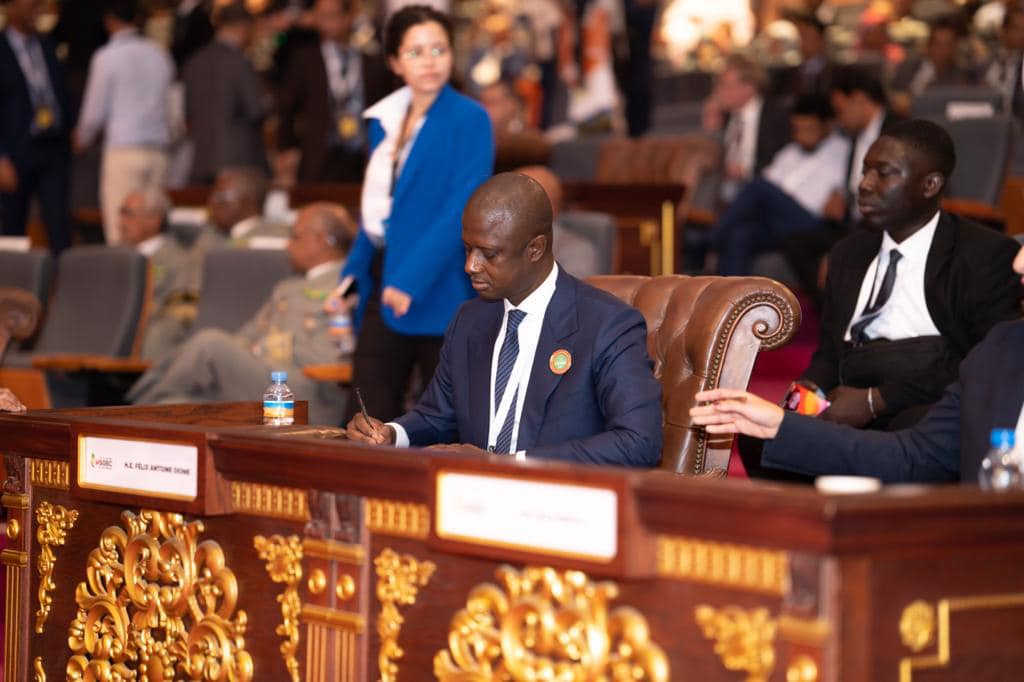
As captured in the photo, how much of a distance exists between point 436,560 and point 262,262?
4.35 metres

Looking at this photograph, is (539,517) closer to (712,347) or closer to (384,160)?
(712,347)

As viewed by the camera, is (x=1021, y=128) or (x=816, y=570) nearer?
(x=816, y=570)

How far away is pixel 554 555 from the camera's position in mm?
2516

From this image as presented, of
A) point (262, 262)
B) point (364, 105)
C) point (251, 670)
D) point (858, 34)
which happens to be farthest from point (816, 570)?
point (858, 34)

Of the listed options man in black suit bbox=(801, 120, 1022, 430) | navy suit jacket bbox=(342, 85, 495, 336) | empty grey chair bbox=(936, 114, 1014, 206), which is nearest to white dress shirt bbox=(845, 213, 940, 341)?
man in black suit bbox=(801, 120, 1022, 430)

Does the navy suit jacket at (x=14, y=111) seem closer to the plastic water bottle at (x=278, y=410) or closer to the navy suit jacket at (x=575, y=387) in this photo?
the plastic water bottle at (x=278, y=410)

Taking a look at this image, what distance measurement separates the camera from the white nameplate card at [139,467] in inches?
126

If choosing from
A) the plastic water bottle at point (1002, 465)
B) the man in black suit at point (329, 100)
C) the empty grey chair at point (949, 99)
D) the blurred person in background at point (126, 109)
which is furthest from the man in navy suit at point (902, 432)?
the blurred person in background at point (126, 109)

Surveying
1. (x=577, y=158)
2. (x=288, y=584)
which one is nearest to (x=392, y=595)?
(x=288, y=584)

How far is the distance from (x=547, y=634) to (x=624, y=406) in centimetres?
77

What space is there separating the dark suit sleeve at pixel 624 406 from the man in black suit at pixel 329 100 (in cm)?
617

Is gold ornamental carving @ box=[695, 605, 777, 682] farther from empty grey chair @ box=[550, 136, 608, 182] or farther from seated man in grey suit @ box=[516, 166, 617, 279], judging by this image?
empty grey chair @ box=[550, 136, 608, 182]

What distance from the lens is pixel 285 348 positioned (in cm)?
621

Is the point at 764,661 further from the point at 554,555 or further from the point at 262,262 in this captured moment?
the point at 262,262
